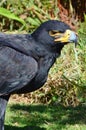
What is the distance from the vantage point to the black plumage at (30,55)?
20.5ft

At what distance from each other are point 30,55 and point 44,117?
6.63 ft

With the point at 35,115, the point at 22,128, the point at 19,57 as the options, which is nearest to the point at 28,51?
the point at 19,57

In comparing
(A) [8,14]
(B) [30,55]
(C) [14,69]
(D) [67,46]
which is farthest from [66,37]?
(A) [8,14]

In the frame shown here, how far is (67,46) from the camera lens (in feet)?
31.1

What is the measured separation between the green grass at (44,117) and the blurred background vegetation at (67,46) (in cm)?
23

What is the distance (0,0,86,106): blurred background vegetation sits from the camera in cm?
892

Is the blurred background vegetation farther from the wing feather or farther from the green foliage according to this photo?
the wing feather

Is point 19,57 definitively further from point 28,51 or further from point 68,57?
point 68,57

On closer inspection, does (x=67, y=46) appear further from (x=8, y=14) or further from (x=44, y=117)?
(x=44, y=117)

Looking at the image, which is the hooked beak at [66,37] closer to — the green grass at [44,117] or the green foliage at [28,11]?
the green grass at [44,117]

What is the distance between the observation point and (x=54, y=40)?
20.6ft

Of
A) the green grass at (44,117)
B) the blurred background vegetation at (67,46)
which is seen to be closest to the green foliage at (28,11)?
the blurred background vegetation at (67,46)

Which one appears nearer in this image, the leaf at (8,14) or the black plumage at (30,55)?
the black plumage at (30,55)

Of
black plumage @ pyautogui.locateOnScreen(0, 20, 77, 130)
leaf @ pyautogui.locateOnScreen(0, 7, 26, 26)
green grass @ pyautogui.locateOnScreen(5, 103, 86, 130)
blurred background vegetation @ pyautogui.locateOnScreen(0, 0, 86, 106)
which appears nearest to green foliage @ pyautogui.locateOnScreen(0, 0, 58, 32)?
blurred background vegetation @ pyautogui.locateOnScreen(0, 0, 86, 106)
